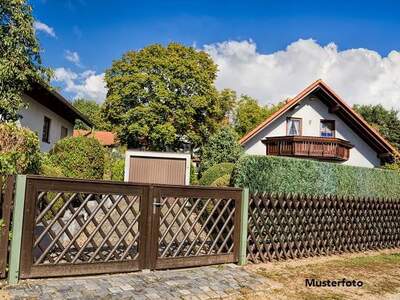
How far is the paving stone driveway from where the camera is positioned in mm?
4902

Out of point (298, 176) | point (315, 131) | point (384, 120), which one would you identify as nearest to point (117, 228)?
point (298, 176)

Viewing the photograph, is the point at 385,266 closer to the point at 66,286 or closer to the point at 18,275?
the point at 66,286

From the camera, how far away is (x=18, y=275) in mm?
5109

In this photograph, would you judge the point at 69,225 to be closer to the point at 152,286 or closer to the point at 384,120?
the point at 152,286

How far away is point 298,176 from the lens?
9.87 metres

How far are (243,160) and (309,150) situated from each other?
13923 millimetres

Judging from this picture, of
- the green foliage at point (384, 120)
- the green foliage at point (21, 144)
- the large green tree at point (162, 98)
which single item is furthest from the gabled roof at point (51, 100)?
the green foliage at point (384, 120)

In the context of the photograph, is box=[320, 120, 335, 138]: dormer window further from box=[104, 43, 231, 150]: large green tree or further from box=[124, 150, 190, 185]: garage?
box=[104, 43, 231, 150]: large green tree

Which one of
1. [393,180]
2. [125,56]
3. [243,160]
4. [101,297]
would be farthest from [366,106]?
[101,297]

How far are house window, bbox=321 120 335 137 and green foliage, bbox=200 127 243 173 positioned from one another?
547 centimetres

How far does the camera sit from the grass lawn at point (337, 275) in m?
5.77

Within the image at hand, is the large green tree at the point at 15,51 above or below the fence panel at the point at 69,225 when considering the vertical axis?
above

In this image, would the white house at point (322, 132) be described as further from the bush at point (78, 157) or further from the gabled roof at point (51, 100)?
the bush at point (78, 157)

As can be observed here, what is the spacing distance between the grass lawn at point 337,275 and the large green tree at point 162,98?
24293 mm
